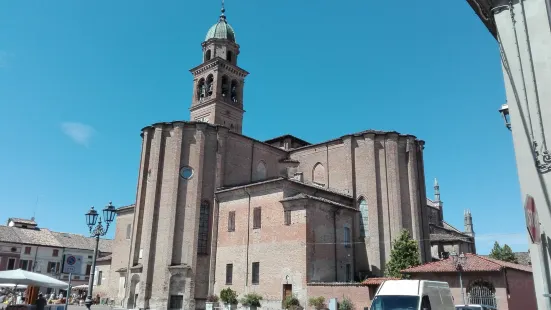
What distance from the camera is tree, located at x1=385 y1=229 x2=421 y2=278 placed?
2700 centimetres

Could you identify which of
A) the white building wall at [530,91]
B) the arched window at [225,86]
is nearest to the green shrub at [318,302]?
the white building wall at [530,91]

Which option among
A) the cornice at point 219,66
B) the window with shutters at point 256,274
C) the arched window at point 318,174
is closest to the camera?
the window with shutters at point 256,274

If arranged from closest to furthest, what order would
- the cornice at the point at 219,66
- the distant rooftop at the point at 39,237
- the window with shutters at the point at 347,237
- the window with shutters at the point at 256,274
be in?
the window with shutters at the point at 256,274 < the window with shutters at the point at 347,237 < the cornice at the point at 219,66 < the distant rooftop at the point at 39,237

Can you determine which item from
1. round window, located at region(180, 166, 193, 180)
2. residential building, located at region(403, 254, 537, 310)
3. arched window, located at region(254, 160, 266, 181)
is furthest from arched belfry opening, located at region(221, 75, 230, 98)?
residential building, located at region(403, 254, 537, 310)

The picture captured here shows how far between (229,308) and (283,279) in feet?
14.3

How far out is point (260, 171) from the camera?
124 ft

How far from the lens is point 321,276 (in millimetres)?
26938

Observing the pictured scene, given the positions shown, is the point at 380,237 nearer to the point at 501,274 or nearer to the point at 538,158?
the point at 501,274

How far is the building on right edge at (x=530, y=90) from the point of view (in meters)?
6.63

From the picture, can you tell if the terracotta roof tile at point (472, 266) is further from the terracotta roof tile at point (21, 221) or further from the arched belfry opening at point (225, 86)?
the terracotta roof tile at point (21, 221)

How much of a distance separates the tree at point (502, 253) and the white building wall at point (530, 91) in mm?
46805

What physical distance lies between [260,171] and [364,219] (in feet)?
33.6

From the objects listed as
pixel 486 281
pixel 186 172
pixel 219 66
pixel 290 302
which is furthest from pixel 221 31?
pixel 486 281

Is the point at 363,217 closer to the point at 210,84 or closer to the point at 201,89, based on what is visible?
the point at 210,84
